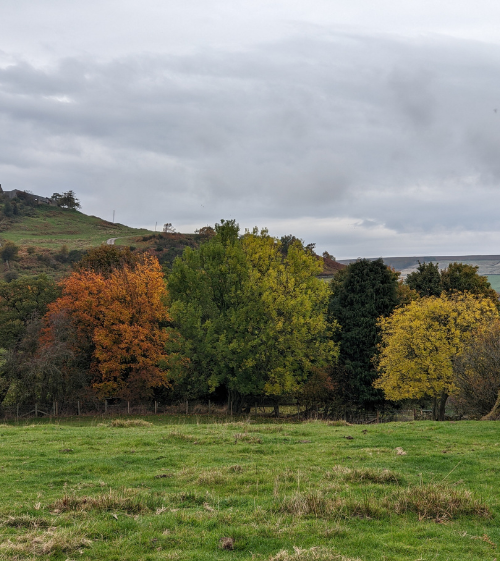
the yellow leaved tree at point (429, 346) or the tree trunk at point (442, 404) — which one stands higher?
the yellow leaved tree at point (429, 346)

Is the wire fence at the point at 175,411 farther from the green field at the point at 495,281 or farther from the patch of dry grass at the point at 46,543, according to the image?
the green field at the point at 495,281

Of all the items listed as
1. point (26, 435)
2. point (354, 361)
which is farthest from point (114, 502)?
point (354, 361)

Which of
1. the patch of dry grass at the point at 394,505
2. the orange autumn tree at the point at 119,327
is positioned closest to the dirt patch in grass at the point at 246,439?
the patch of dry grass at the point at 394,505

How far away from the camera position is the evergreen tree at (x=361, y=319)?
45334mm

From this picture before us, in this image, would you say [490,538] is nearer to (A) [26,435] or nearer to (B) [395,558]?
(B) [395,558]

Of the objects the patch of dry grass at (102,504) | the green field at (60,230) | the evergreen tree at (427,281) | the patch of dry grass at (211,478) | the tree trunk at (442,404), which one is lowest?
the tree trunk at (442,404)

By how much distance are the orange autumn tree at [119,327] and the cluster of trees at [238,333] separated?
5.1 inches

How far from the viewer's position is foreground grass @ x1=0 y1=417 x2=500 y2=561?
25.9 ft

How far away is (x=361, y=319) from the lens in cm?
4656

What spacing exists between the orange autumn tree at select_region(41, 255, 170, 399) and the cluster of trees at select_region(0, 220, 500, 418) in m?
0.13

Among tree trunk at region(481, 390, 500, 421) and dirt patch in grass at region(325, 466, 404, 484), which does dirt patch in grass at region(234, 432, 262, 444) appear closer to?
dirt patch in grass at region(325, 466, 404, 484)

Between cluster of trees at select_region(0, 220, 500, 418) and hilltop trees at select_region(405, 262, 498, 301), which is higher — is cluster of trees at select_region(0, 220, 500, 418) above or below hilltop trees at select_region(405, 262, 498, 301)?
below

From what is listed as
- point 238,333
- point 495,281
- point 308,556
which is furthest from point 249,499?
point 495,281

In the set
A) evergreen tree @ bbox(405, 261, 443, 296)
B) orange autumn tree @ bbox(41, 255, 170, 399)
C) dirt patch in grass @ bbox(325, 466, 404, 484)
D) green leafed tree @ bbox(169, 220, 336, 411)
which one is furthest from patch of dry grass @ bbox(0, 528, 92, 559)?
evergreen tree @ bbox(405, 261, 443, 296)
